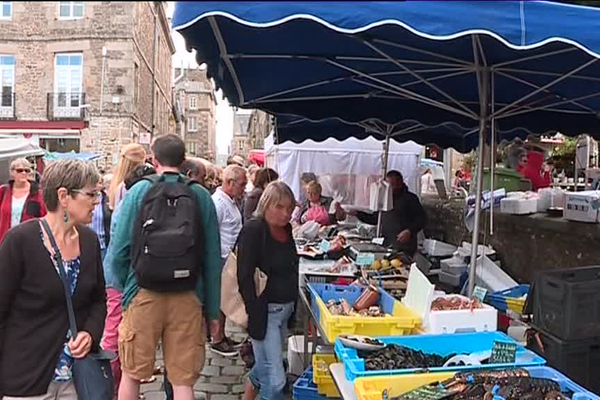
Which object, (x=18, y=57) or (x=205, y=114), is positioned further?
(x=205, y=114)

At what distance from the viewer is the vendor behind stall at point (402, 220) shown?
692 cm

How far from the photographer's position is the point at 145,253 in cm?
304

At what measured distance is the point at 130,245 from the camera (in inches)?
128

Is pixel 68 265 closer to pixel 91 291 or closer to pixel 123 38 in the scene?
pixel 91 291

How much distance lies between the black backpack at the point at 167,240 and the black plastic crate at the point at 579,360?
201cm

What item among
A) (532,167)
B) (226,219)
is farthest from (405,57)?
(532,167)

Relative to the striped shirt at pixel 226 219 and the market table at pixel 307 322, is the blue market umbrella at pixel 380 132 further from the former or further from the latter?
the market table at pixel 307 322

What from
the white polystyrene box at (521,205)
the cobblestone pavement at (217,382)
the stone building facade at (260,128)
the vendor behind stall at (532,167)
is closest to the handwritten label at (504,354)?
the cobblestone pavement at (217,382)

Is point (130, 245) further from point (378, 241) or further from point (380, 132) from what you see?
point (380, 132)

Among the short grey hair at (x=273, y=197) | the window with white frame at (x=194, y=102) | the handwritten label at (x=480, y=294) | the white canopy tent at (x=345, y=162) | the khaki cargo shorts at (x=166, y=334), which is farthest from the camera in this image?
the window with white frame at (x=194, y=102)

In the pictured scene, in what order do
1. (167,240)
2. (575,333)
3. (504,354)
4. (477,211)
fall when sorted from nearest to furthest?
(504,354), (167,240), (575,333), (477,211)

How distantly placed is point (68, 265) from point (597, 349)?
9.19ft

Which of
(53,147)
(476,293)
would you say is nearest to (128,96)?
(53,147)

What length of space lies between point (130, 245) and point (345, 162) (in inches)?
313
